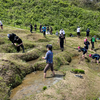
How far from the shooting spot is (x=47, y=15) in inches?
1380

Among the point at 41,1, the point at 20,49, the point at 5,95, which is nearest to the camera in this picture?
the point at 5,95

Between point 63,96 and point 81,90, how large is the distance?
107 cm

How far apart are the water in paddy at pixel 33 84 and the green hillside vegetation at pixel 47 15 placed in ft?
71.5

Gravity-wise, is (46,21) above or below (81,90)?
above

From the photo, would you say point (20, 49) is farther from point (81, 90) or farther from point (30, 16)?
point (30, 16)

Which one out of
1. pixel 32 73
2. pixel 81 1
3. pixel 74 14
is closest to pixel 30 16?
pixel 74 14

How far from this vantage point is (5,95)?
4.99 m

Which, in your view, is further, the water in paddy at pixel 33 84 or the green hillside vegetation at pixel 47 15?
the green hillside vegetation at pixel 47 15

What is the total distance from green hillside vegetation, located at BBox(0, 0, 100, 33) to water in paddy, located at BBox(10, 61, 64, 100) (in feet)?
71.5

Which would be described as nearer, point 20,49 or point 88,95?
point 88,95

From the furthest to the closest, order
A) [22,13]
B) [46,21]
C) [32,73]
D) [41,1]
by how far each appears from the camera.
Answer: [41,1] → [22,13] → [46,21] → [32,73]

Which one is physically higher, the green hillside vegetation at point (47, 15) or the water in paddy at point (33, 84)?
the green hillside vegetation at point (47, 15)

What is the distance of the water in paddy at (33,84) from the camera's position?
18.1 ft

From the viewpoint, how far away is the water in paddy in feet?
18.1
